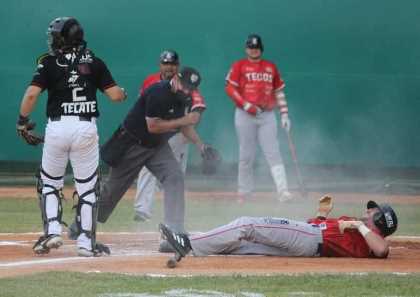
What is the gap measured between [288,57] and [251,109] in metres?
3.22

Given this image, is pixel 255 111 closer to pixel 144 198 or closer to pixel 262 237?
pixel 144 198

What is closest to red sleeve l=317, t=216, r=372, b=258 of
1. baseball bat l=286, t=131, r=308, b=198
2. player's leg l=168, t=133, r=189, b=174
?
player's leg l=168, t=133, r=189, b=174

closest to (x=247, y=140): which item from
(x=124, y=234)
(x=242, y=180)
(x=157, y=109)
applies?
(x=242, y=180)

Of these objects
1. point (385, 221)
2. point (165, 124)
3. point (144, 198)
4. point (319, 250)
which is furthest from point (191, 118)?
point (144, 198)

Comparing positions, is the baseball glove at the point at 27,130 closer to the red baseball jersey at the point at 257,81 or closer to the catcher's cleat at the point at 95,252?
the catcher's cleat at the point at 95,252

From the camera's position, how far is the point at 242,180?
17359 mm

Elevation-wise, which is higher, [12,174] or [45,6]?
[45,6]

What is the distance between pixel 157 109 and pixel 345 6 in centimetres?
961

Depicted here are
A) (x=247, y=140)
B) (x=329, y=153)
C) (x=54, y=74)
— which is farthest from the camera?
(x=329, y=153)

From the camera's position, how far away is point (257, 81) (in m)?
17.4

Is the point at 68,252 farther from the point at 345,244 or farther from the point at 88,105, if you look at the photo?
the point at 345,244

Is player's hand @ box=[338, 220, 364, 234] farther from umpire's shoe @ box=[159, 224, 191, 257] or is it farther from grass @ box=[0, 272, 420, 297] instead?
umpire's shoe @ box=[159, 224, 191, 257]

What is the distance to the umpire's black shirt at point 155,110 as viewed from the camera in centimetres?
1126

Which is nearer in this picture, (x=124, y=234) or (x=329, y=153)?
(x=124, y=234)
